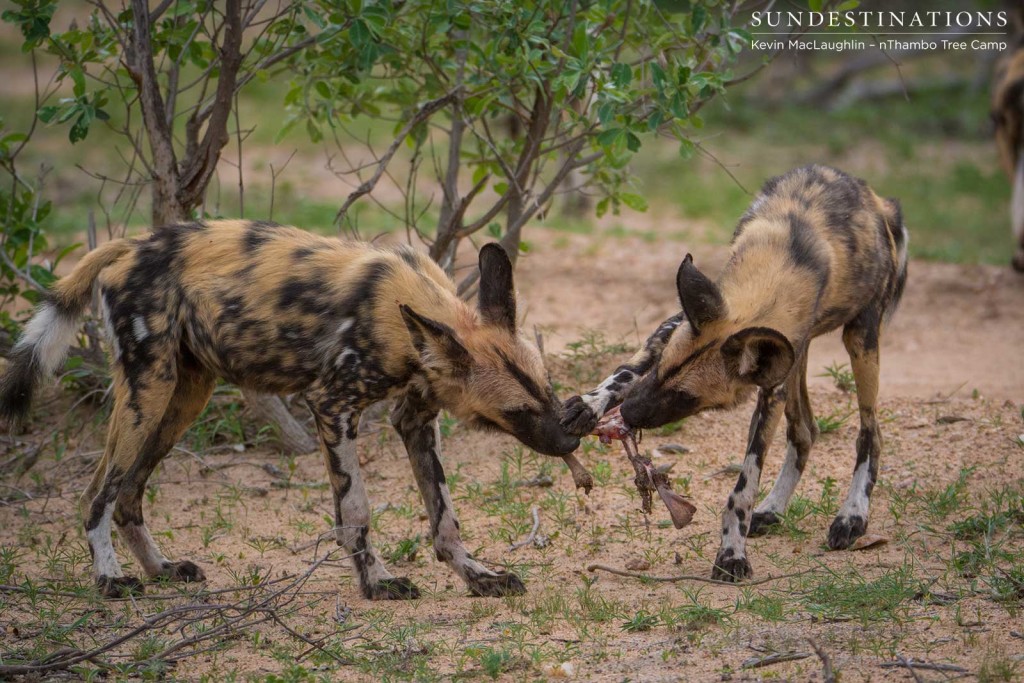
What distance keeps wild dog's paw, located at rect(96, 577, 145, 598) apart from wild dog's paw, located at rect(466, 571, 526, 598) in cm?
117

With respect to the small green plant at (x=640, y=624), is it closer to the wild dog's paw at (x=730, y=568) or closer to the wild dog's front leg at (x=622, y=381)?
the wild dog's paw at (x=730, y=568)

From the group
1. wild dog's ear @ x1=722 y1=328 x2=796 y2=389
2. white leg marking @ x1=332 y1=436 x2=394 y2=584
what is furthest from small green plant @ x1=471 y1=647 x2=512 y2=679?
wild dog's ear @ x1=722 y1=328 x2=796 y2=389

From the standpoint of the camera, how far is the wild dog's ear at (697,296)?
3781 millimetres

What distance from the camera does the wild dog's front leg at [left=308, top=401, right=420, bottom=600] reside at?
3.99 metres

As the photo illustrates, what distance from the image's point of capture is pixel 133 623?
378 centimetres

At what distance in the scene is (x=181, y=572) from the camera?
13.9 feet

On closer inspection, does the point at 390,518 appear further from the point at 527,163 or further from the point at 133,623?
the point at 527,163

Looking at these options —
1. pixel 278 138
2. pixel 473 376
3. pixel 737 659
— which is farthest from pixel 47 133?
pixel 737 659

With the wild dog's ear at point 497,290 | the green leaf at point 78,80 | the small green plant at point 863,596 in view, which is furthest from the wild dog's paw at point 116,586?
the small green plant at point 863,596

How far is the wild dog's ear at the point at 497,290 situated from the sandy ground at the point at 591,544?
0.93 metres

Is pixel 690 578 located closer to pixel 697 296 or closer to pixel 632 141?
pixel 697 296

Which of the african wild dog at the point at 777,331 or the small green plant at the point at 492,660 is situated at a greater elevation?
the african wild dog at the point at 777,331

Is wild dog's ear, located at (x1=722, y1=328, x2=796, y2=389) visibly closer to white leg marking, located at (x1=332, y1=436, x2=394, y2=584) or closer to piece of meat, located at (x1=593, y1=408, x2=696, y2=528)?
piece of meat, located at (x1=593, y1=408, x2=696, y2=528)

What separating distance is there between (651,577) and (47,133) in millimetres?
11909
